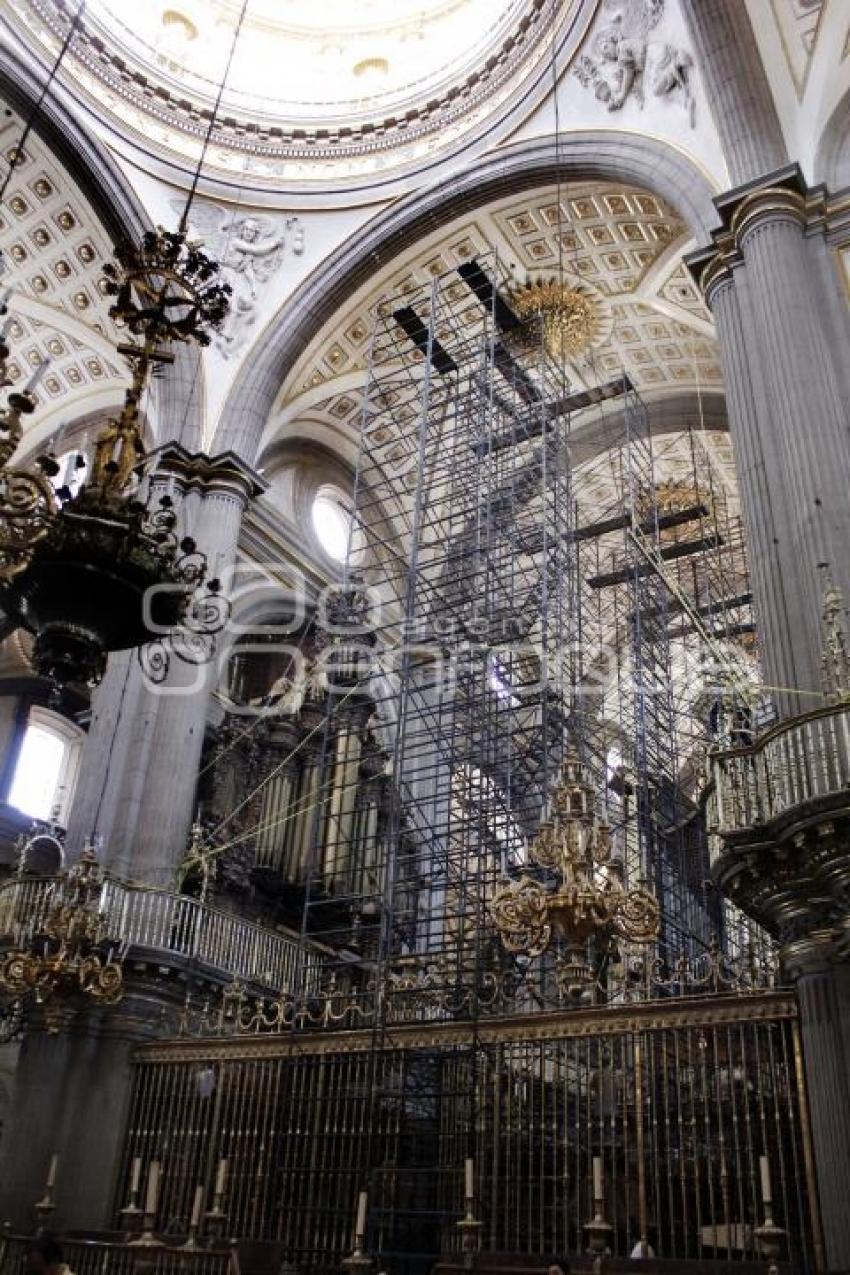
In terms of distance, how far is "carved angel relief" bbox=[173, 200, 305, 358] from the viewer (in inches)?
628

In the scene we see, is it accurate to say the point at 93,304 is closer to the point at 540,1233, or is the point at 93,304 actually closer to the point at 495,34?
the point at 495,34

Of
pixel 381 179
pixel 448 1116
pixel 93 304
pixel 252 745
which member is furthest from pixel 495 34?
pixel 448 1116

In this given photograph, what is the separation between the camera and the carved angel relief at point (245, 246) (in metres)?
15.9

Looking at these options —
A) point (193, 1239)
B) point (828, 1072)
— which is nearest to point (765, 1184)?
point (828, 1072)

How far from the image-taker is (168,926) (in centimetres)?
1167

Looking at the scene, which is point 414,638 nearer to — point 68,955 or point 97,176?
point 68,955

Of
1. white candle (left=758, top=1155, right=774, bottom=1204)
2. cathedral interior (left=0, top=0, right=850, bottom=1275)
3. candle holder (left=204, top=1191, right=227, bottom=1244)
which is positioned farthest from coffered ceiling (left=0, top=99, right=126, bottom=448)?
white candle (left=758, top=1155, right=774, bottom=1204)

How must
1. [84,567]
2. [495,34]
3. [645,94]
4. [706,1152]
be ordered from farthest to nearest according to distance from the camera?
[495,34] → [645,94] → [706,1152] → [84,567]

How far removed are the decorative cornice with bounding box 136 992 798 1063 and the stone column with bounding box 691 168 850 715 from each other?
2068 mm

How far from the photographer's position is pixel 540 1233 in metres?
7.89

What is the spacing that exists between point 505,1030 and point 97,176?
11.6m

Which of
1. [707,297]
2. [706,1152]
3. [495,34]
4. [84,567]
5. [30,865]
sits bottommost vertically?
[706,1152]

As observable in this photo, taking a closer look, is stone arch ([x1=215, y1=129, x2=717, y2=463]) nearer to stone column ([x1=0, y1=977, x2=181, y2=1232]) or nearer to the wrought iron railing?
stone column ([x1=0, y1=977, x2=181, y2=1232])

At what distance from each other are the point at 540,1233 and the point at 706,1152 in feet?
4.38
